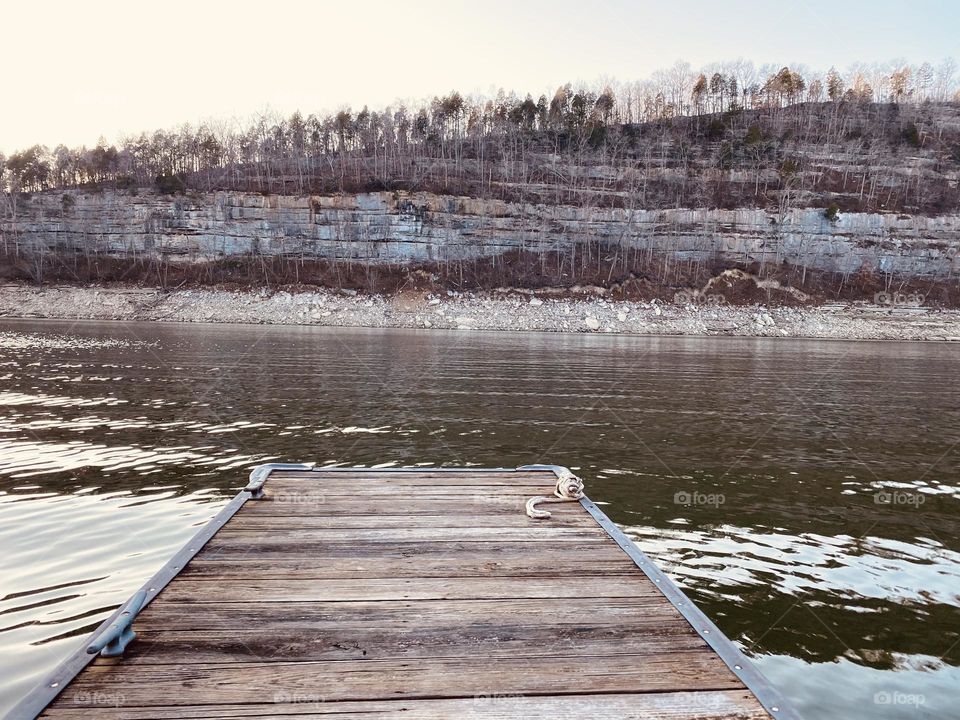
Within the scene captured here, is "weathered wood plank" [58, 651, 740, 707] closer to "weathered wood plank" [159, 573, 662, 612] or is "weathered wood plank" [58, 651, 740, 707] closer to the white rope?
"weathered wood plank" [159, 573, 662, 612]

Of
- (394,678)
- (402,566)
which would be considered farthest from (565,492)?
(394,678)

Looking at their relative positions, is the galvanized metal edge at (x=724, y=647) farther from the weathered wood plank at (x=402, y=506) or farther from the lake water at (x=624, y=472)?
the lake water at (x=624, y=472)

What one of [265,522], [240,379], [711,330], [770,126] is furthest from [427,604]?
[770,126]

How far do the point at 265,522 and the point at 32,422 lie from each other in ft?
39.2

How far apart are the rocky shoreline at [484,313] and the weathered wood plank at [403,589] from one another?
5604 cm

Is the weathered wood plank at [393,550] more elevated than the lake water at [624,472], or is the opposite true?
the weathered wood plank at [393,550]

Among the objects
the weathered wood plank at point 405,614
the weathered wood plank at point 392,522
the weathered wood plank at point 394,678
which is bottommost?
the weathered wood plank at point 392,522

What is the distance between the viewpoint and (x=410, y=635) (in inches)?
144

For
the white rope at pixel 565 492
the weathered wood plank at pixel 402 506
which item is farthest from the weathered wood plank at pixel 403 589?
the white rope at pixel 565 492

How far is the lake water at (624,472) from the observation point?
19.1 feet

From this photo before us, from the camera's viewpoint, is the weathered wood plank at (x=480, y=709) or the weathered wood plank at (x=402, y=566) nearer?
the weathered wood plank at (x=480, y=709)

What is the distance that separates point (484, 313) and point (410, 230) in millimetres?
25153

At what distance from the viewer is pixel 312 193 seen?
8612cm

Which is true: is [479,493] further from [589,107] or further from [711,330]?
[589,107]
